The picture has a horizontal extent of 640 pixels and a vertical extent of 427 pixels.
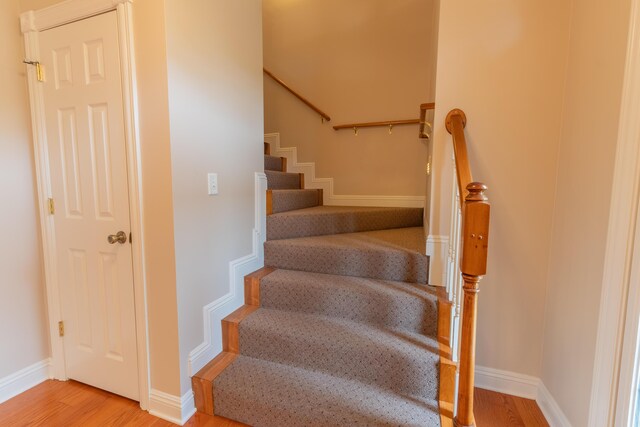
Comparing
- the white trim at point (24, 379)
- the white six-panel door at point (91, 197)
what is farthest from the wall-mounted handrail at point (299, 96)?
the white trim at point (24, 379)

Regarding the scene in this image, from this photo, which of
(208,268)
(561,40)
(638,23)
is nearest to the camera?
(638,23)

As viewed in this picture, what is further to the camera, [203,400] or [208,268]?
[208,268]

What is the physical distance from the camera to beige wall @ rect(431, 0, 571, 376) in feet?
4.78

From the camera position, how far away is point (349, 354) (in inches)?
55.5

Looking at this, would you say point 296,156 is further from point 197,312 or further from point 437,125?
point 197,312

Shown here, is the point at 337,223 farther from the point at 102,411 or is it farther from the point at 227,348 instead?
the point at 102,411

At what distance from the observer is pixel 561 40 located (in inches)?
56.1

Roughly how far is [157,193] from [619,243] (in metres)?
1.92

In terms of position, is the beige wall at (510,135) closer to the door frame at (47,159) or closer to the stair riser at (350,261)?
the stair riser at (350,261)

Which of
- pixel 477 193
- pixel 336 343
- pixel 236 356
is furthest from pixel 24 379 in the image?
pixel 477 193

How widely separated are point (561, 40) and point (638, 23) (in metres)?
0.50

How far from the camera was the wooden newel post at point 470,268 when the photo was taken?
37.2 inches

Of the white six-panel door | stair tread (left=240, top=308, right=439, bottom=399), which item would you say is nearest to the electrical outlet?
the white six-panel door

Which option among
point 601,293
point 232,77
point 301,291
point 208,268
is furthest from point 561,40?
point 208,268
